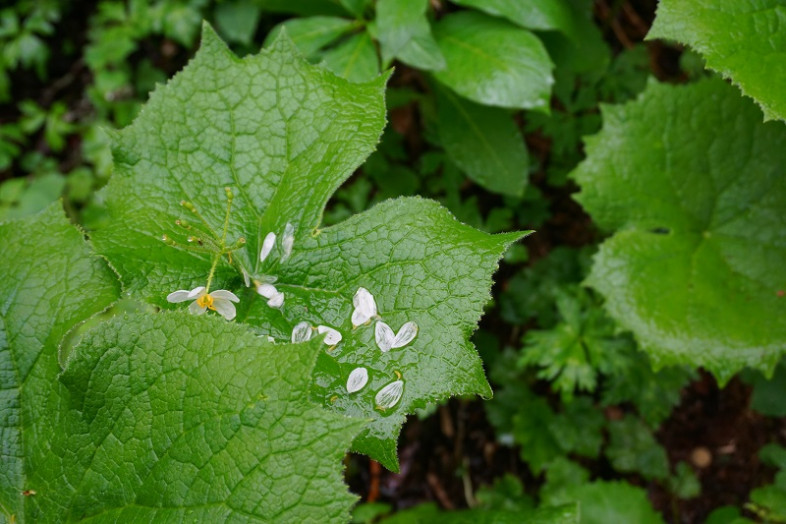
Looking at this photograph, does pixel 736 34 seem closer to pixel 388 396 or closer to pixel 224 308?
pixel 388 396

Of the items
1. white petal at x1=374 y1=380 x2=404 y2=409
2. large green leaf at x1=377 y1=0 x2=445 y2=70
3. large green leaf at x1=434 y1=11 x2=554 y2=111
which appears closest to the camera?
white petal at x1=374 y1=380 x2=404 y2=409

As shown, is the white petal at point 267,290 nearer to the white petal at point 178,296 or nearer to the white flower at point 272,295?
the white flower at point 272,295

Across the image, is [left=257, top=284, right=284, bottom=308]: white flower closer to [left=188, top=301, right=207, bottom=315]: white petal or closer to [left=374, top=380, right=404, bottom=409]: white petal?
[left=188, top=301, right=207, bottom=315]: white petal

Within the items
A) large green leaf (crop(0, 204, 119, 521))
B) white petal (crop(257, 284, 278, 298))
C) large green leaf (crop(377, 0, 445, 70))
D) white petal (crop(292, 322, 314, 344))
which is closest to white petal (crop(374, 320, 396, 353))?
white petal (crop(292, 322, 314, 344))

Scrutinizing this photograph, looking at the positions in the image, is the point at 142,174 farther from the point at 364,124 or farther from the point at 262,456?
the point at 262,456

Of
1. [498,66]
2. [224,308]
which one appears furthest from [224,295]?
[498,66]

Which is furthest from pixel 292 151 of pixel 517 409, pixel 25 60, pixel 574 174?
pixel 25 60
